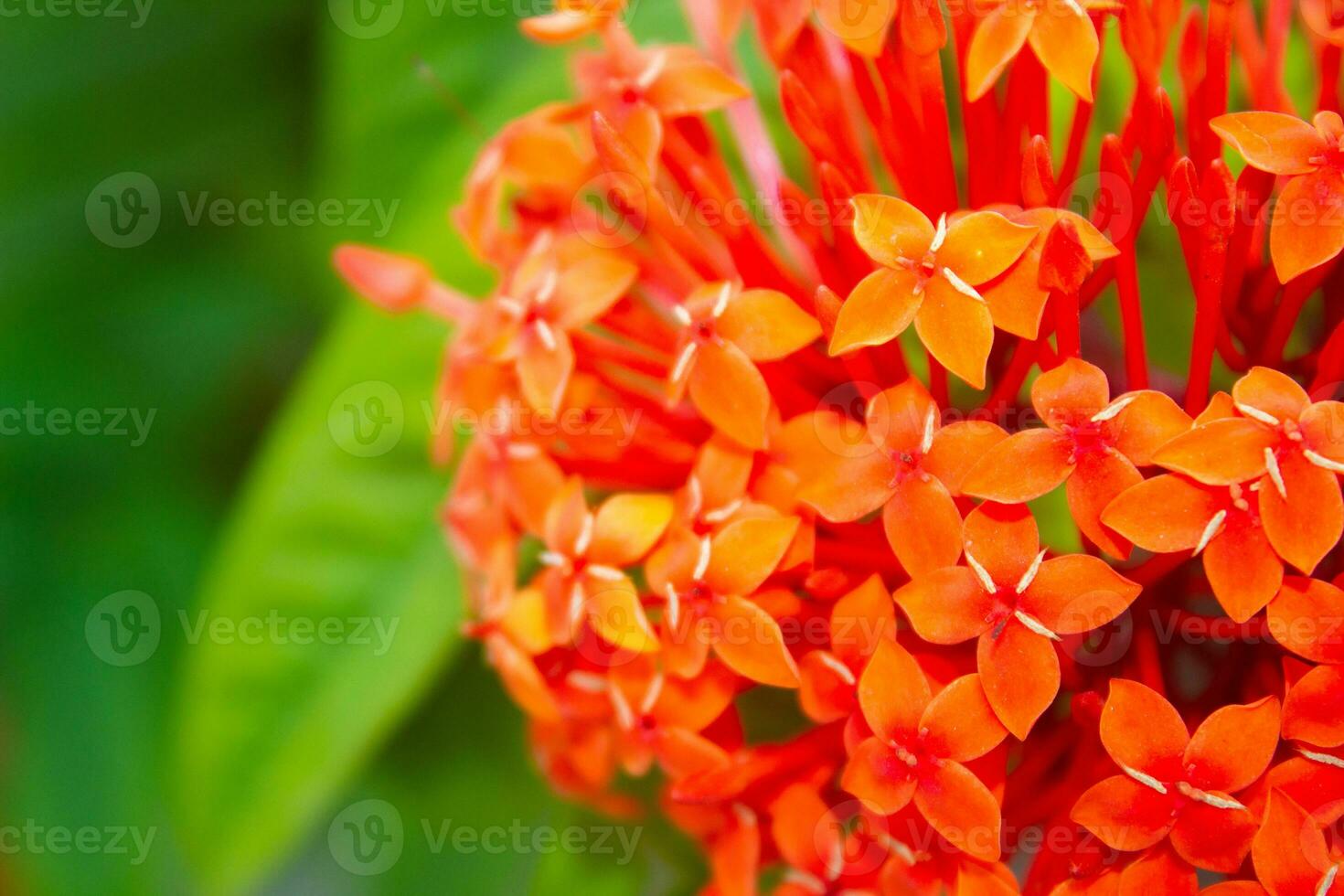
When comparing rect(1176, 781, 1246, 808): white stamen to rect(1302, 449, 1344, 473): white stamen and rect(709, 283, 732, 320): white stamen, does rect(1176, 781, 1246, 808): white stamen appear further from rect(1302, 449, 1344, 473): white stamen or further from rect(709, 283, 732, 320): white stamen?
rect(709, 283, 732, 320): white stamen

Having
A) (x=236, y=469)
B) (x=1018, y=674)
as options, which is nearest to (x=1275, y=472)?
(x=1018, y=674)

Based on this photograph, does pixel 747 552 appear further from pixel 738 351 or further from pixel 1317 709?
pixel 1317 709

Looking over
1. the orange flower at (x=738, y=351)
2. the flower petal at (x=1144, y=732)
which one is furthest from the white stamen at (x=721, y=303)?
the flower petal at (x=1144, y=732)

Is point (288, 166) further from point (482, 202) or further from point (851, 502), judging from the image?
point (851, 502)

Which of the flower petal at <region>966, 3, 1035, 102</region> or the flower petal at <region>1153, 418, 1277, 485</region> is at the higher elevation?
the flower petal at <region>966, 3, 1035, 102</region>

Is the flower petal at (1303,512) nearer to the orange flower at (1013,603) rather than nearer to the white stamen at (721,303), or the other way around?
the orange flower at (1013,603)

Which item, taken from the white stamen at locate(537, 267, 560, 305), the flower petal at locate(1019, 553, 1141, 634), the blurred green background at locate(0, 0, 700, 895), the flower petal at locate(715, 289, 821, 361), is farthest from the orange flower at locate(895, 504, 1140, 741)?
the blurred green background at locate(0, 0, 700, 895)

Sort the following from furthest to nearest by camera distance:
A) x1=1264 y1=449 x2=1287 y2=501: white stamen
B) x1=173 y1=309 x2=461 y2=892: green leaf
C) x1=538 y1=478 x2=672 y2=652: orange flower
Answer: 1. x1=173 y1=309 x2=461 y2=892: green leaf
2. x1=538 y1=478 x2=672 y2=652: orange flower
3. x1=1264 y1=449 x2=1287 y2=501: white stamen
